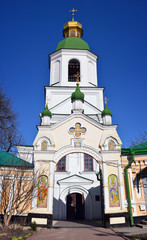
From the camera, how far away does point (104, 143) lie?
10.5 m

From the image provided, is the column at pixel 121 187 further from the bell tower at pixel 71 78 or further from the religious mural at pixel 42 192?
the bell tower at pixel 71 78

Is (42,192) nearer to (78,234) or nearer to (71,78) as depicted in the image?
(78,234)

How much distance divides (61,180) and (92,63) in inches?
450

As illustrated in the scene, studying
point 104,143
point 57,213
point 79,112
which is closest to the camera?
point 104,143

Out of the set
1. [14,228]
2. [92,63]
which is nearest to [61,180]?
[14,228]

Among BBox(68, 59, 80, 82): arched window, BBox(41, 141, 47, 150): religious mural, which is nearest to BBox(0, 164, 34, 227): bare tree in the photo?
BBox(41, 141, 47, 150): religious mural

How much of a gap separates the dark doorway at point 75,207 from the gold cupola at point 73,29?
1720 centimetres

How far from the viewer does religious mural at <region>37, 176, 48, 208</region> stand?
951 centimetres

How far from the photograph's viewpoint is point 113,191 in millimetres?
9734

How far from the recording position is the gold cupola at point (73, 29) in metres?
23.2

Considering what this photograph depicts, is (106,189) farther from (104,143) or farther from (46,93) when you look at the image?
(46,93)

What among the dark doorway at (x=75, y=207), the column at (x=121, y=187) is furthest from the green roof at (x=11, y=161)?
the dark doorway at (x=75, y=207)

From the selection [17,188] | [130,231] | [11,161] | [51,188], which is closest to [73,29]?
[11,161]

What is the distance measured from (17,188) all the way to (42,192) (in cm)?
160
